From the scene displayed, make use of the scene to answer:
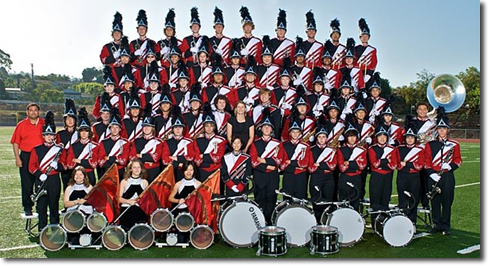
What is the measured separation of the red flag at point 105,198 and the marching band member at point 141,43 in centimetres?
234

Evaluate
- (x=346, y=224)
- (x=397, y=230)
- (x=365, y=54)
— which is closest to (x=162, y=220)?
(x=346, y=224)

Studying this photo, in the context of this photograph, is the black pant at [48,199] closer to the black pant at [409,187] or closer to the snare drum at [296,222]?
the snare drum at [296,222]

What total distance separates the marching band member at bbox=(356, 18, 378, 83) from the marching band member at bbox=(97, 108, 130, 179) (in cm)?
372

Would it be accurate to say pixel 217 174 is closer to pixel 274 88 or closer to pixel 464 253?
pixel 274 88

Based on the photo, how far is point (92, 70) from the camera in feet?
249

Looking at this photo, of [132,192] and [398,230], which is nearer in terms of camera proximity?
[398,230]

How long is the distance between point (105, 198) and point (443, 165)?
4.07m

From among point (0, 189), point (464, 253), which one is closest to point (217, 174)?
point (464, 253)

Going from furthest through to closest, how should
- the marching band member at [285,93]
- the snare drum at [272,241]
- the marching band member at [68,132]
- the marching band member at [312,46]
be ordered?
1. the marching band member at [312,46]
2. the marching band member at [285,93]
3. the marching band member at [68,132]
4. the snare drum at [272,241]

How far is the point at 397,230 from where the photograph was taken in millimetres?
5574

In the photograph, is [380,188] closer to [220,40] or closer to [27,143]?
[220,40]

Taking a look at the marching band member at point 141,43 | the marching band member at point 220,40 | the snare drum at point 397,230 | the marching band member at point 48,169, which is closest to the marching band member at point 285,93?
the marching band member at point 220,40

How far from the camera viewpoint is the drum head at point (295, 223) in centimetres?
546

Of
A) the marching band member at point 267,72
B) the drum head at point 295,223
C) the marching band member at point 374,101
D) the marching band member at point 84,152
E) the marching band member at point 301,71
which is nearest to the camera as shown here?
the drum head at point 295,223
